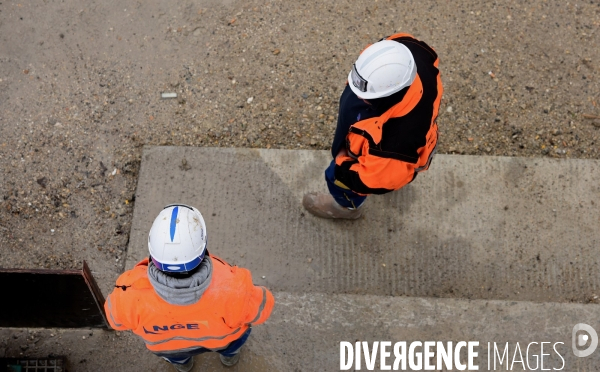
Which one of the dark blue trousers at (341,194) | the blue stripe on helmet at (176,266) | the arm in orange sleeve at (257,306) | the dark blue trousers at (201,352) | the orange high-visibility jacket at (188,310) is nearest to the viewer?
the blue stripe on helmet at (176,266)

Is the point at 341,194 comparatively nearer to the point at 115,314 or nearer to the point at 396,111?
the point at 396,111

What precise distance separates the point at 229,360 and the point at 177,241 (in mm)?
1352

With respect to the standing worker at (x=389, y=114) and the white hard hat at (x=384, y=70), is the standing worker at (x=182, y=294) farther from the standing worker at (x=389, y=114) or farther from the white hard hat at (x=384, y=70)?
the white hard hat at (x=384, y=70)

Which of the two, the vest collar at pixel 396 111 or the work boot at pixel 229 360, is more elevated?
the vest collar at pixel 396 111

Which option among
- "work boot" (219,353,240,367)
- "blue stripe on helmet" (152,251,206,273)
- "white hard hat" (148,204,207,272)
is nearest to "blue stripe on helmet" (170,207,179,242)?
"white hard hat" (148,204,207,272)

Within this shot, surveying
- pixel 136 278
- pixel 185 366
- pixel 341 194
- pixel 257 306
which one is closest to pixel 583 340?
pixel 341 194

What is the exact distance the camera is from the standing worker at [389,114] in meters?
2.82

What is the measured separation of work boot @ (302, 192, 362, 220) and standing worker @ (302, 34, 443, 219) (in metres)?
0.67

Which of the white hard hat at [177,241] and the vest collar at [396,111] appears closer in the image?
the white hard hat at [177,241]

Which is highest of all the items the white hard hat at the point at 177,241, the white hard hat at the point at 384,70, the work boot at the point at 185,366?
the white hard hat at the point at 384,70

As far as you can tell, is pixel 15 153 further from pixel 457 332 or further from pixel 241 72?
pixel 457 332

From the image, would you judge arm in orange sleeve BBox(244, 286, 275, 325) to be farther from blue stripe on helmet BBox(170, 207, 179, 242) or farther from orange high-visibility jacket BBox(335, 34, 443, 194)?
orange high-visibility jacket BBox(335, 34, 443, 194)

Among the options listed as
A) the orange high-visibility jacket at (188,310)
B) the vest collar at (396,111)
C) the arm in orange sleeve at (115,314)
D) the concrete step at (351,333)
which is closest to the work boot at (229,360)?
the concrete step at (351,333)

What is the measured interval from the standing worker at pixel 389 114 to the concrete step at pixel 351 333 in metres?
1.00
